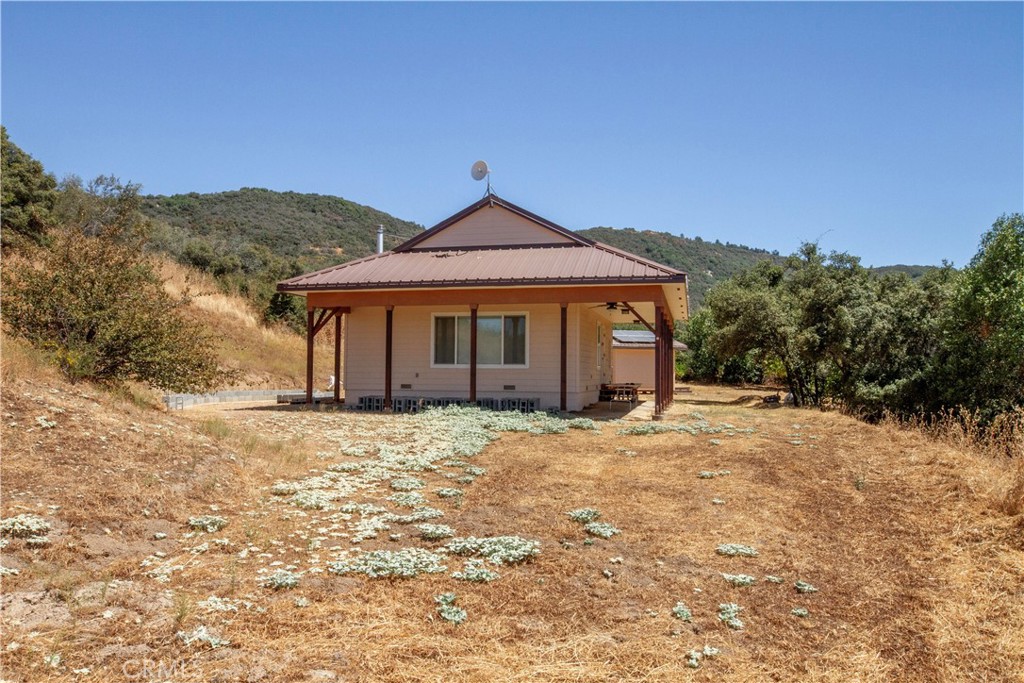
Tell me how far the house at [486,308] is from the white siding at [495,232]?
0.08 ft

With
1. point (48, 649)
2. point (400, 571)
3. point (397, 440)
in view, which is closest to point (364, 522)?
point (400, 571)

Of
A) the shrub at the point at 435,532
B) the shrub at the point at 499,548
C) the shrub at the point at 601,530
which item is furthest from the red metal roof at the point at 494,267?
the shrub at the point at 499,548

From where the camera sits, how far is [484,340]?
55.1 ft

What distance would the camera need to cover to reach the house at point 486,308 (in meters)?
15.1

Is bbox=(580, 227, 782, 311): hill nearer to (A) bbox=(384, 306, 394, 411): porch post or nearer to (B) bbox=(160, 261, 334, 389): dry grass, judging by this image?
(B) bbox=(160, 261, 334, 389): dry grass

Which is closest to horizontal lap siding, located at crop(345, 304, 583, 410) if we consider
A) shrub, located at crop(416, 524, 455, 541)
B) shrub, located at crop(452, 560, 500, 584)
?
shrub, located at crop(416, 524, 455, 541)

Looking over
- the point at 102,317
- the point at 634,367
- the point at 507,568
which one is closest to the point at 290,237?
the point at 634,367

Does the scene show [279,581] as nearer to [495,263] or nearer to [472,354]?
[472,354]

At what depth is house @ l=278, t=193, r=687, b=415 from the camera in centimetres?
1515

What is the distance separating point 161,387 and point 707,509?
7.74 metres

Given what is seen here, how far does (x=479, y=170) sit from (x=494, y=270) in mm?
4392

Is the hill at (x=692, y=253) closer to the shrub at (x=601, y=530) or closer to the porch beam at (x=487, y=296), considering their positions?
the porch beam at (x=487, y=296)

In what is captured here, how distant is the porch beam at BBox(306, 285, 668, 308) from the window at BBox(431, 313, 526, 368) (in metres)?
1.15

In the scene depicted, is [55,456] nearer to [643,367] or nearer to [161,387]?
[161,387]
